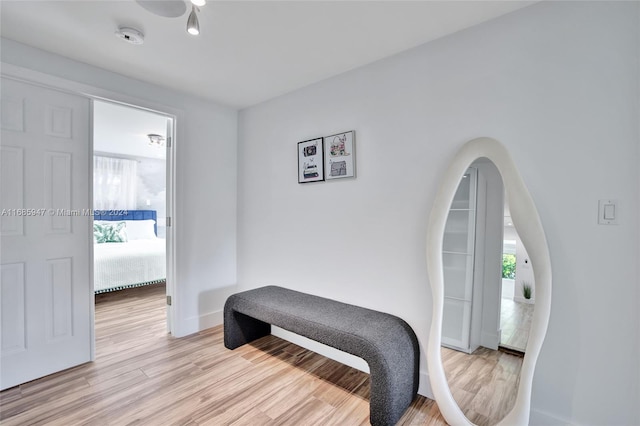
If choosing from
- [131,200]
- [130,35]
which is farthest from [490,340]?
[131,200]

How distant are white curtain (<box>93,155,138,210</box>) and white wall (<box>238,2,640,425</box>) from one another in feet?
16.0

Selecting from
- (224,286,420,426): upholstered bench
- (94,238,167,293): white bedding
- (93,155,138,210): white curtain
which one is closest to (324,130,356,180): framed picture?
(224,286,420,426): upholstered bench

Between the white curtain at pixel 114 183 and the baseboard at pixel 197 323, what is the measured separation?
3.91m

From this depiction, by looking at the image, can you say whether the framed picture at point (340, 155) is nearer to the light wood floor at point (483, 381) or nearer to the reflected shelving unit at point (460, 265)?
the reflected shelving unit at point (460, 265)

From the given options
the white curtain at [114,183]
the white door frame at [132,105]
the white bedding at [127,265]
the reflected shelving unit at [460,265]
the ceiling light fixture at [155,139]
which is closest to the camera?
the reflected shelving unit at [460,265]

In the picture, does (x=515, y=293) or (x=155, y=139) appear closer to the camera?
(x=515, y=293)

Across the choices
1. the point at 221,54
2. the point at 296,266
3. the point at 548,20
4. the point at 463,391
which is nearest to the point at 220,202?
the point at 296,266

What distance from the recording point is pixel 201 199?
3.04m

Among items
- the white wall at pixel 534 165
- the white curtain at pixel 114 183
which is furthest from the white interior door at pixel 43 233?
the white curtain at pixel 114 183

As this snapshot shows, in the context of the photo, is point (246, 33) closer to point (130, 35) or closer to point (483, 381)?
point (130, 35)

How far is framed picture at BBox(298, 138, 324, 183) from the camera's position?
2.54 metres

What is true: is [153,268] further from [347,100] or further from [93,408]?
[347,100]

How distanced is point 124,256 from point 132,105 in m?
2.38

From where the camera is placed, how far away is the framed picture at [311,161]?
2.54 m
